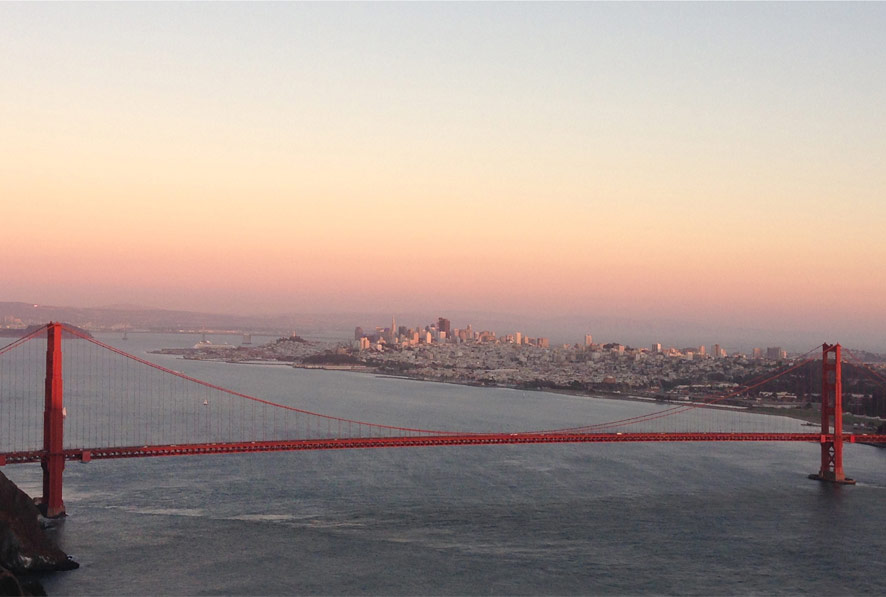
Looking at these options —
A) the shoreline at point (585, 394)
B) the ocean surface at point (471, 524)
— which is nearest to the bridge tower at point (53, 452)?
the ocean surface at point (471, 524)

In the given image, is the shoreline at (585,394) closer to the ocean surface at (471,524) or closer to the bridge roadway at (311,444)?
the ocean surface at (471,524)

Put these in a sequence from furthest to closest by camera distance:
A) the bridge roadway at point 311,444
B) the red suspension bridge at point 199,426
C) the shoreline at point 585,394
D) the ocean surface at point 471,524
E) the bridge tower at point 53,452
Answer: the shoreline at point 585,394 < the red suspension bridge at point 199,426 < the bridge roadway at point 311,444 < the bridge tower at point 53,452 < the ocean surface at point 471,524

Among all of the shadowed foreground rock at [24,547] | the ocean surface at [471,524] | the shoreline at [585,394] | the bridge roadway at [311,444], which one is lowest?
the shoreline at [585,394]

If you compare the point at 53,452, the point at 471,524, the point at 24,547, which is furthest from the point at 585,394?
the point at 24,547

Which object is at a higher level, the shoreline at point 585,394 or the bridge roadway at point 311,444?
the bridge roadway at point 311,444

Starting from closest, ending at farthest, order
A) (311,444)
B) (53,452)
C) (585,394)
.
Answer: (53,452) < (311,444) < (585,394)

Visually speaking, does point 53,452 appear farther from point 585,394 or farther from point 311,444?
point 585,394
